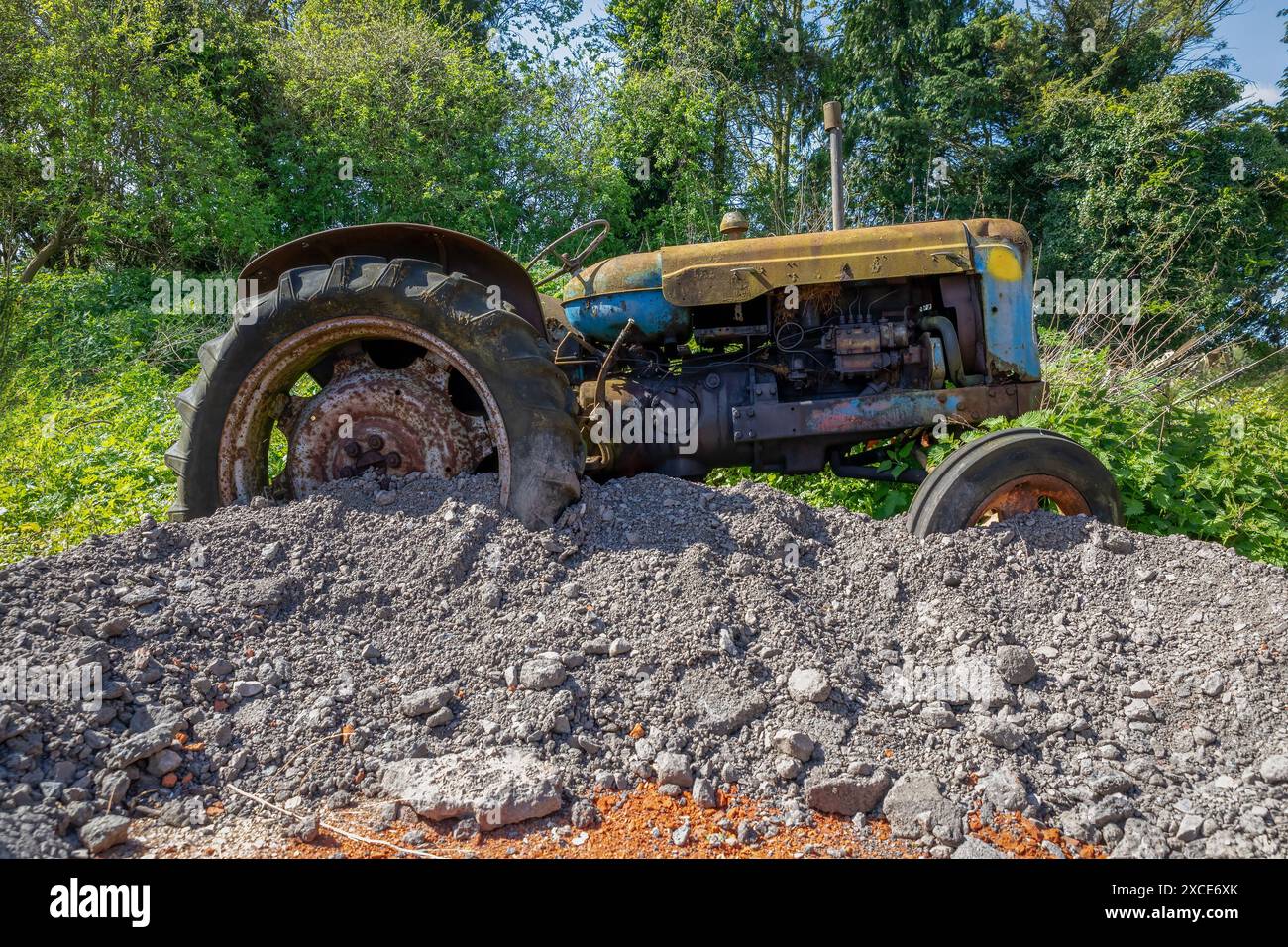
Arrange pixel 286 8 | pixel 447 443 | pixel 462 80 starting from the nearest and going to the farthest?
pixel 447 443
pixel 462 80
pixel 286 8

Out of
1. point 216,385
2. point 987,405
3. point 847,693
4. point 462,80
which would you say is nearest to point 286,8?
point 462,80

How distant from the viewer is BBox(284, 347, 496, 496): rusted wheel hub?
3416mm

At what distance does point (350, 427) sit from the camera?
3416mm

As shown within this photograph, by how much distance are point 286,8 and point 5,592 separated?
1594 centimetres

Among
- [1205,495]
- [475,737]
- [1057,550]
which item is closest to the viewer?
[475,737]

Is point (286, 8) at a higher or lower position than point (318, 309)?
higher

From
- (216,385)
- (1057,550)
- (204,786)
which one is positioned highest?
(216,385)

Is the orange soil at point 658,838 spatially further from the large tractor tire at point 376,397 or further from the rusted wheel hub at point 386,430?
the rusted wheel hub at point 386,430

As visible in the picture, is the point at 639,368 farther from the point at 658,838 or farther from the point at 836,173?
the point at 658,838

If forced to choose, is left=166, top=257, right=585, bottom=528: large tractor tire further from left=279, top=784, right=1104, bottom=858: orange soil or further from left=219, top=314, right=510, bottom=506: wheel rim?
left=279, top=784, right=1104, bottom=858: orange soil

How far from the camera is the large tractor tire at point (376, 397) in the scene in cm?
323

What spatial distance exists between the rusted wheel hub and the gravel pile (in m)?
0.19

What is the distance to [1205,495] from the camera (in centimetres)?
426

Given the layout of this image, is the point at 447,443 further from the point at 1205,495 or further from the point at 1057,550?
the point at 1205,495
